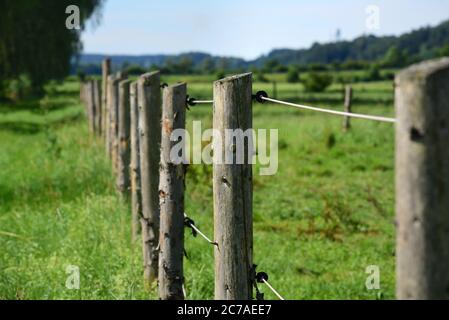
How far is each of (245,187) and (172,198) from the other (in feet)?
4.67

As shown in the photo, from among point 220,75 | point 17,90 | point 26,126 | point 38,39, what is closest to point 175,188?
point 220,75

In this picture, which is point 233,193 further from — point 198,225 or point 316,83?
point 316,83

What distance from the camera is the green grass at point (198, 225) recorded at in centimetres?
565

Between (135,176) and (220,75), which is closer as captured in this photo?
(135,176)

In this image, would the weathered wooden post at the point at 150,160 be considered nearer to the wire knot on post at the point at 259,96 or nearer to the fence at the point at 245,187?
the fence at the point at 245,187

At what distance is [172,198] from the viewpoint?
4.73m

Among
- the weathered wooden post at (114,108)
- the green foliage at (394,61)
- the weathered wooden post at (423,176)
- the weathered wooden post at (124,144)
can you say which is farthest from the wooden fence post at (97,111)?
the green foliage at (394,61)

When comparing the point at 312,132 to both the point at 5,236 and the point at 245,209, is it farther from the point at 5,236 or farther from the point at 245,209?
the point at 245,209

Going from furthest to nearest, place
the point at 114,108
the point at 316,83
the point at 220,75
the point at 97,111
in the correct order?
the point at 316,83 < the point at 97,111 < the point at 114,108 < the point at 220,75

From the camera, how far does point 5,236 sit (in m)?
6.89

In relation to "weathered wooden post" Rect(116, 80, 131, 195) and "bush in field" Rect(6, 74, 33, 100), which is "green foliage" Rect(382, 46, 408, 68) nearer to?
"bush in field" Rect(6, 74, 33, 100)

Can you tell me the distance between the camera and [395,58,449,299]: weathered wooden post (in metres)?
1.83

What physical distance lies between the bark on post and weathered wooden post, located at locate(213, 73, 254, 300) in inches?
49.1

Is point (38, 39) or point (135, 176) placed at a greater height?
point (38, 39)
